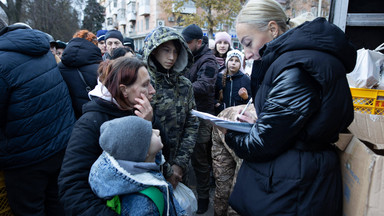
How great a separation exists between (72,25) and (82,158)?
28.1 m

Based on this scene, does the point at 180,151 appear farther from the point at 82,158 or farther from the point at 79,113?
the point at 79,113

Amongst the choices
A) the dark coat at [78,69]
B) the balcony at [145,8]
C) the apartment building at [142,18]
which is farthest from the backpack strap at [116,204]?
the balcony at [145,8]

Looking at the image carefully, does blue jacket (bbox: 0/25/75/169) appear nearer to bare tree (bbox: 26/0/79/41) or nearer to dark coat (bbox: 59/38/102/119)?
dark coat (bbox: 59/38/102/119)

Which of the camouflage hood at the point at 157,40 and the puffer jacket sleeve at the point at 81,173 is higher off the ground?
the camouflage hood at the point at 157,40

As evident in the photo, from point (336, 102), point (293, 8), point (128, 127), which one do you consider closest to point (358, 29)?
point (293, 8)

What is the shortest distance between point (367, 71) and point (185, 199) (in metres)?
2.05

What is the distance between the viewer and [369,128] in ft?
5.59

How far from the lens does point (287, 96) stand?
122 centimetres

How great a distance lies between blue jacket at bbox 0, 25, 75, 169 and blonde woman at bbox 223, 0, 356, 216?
5.77ft

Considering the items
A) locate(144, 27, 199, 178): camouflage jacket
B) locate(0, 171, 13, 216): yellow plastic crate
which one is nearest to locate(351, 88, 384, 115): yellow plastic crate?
locate(144, 27, 199, 178): camouflage jacket

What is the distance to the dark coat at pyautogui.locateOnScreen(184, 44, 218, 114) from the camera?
341 cm

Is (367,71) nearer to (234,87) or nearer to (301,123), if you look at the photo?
(301,123)

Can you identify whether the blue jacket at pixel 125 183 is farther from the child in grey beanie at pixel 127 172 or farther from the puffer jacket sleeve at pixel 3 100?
the puffer jacket sleeve at pixel 3 100

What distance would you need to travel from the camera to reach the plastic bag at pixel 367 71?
90.4 inches
